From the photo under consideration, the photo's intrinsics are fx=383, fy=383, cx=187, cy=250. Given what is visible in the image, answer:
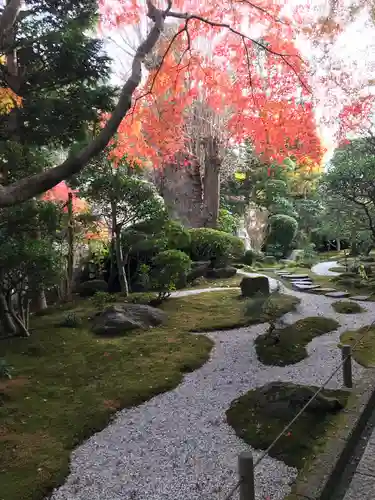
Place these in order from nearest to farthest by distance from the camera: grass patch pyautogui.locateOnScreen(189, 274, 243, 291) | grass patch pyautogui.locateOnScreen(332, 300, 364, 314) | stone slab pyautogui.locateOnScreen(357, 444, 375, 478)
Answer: stone slab pyautogui.locateOnScreen(357, 444, 375, 478) → grass patch pyautogui.locateOnScreen(332, 300, 364, 314) → grass patch pyautogui.locateOnScreen(189, 274, 243, 291)

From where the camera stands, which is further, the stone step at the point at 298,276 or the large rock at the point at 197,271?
the stone step at the point at 298,276

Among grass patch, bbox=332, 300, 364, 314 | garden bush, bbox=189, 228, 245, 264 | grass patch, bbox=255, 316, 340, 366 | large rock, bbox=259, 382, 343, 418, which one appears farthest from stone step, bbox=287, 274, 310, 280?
large rock, bbox=259, 382, 343, 418

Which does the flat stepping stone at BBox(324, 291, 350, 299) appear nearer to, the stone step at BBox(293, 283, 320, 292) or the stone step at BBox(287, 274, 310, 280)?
the stone step at BBox(293, 283, 320, 292)

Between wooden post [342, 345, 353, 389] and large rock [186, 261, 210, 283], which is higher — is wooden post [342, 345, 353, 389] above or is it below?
below

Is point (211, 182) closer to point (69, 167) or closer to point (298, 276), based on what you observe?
point (298, 276)

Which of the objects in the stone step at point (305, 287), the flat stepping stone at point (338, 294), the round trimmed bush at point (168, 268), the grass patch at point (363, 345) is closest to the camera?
the grass patch at point (363, 345)

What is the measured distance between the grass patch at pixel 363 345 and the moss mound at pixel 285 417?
131 centimetres

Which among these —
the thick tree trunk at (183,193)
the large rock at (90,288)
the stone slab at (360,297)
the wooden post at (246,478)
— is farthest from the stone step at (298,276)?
the wooden post at (246,478)

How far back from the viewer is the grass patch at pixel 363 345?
5.31m

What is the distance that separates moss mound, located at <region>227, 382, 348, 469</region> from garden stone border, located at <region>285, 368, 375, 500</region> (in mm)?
112

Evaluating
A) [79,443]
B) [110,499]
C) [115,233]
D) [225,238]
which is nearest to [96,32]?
[115,233]

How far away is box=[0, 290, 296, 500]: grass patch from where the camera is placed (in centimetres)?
338

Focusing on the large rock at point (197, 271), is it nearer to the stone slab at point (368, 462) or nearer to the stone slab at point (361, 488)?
the stone slab at point (368, 462)

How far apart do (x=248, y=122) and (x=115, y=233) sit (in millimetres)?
5033
